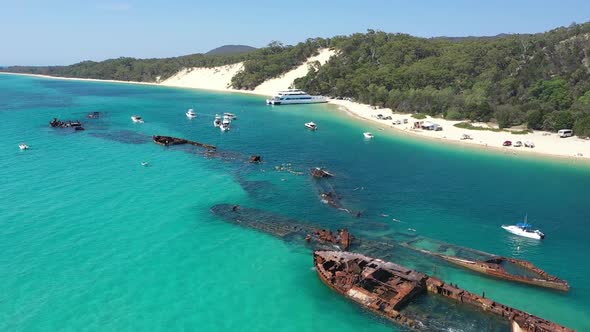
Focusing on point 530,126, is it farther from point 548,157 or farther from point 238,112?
point 238,112

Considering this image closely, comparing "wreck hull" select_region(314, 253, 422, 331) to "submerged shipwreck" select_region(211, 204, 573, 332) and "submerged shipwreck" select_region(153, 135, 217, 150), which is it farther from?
"submerged shipwreck" select_region(153, 135, 217, 150)

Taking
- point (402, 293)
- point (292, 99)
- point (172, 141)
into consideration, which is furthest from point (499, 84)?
point (402, 293)

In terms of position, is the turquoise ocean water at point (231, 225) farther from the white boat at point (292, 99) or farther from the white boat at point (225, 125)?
the white boat at point (292, 99)

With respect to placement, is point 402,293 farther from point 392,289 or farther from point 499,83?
point 499,83

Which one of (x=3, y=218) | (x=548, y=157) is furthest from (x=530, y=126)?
(x=3, y=218)

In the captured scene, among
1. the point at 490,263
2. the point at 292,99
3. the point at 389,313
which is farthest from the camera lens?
the point at 292,99
